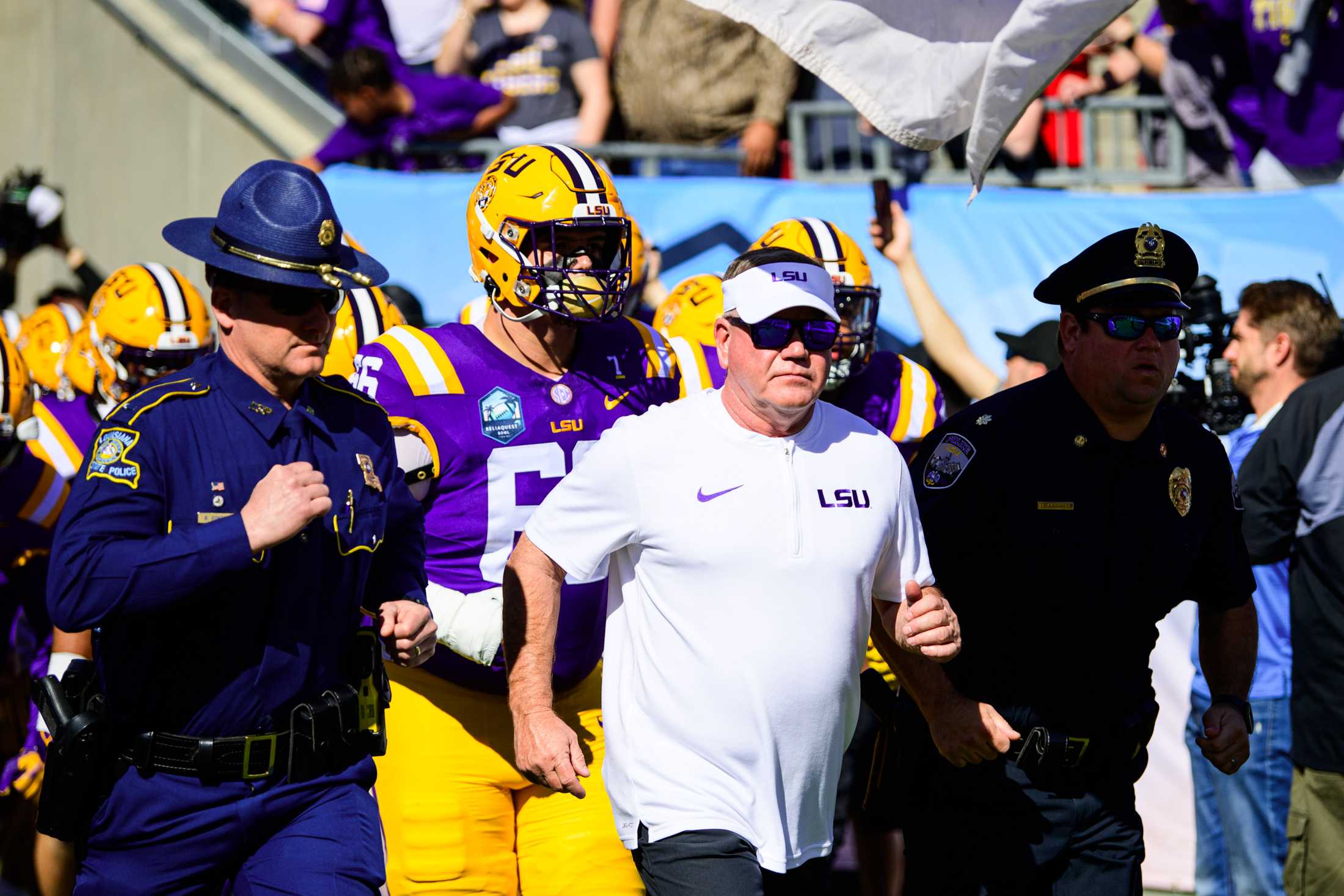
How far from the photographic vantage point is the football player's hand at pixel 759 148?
30.8 feet

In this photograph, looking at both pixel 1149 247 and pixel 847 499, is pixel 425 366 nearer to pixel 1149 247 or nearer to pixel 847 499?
pixel 847 499

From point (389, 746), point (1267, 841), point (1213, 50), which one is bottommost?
point (1267, 841)

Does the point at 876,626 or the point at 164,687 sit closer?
the point at 164,687

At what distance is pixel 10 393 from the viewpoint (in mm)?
6203

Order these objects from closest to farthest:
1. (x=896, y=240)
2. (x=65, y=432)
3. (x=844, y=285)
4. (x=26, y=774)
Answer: (x=844, y=285), (x=26, y=774), (x=65, y=432), (x=896, y=240)

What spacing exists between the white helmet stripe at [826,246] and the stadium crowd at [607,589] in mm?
957

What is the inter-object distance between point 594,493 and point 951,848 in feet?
4.99

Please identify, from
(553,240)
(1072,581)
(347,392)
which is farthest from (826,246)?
(347,392)

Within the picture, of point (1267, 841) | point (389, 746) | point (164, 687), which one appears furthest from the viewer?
point (1267, 841)

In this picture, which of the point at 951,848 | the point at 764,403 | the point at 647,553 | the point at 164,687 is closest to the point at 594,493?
the point at 647,553

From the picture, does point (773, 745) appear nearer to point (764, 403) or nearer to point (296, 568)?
point (764, 403)

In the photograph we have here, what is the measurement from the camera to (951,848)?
4.51 meters

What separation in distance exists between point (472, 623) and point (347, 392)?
2.51ft

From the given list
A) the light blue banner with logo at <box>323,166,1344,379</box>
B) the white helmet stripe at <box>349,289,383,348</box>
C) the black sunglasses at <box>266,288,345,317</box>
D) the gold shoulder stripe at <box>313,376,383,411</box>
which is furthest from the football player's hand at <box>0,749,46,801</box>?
the black sunglasses at <box>266,288,345,317</box>
